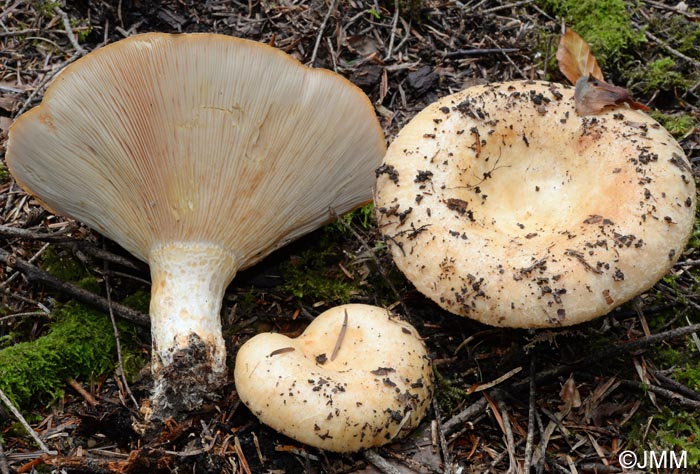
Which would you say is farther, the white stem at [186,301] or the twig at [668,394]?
the white stem at [186,301]

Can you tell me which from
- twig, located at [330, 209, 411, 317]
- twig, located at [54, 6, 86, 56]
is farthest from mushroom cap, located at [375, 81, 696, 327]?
twig, located at [54, 6, 86, 56]

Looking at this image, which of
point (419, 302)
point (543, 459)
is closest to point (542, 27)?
point (419, 302)

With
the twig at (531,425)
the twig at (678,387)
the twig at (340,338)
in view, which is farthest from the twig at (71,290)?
the twig at (678,387)

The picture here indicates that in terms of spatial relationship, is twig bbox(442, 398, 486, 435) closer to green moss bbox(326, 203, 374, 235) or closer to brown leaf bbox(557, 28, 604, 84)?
green moss bbox(326, 203, 374, 235)

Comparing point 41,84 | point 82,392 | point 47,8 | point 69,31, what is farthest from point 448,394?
point 47,8

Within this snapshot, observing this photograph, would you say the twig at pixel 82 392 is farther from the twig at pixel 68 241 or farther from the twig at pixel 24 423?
the twig at pixel 68 241

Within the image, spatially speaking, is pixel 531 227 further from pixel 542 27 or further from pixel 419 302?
pixel 542 27
